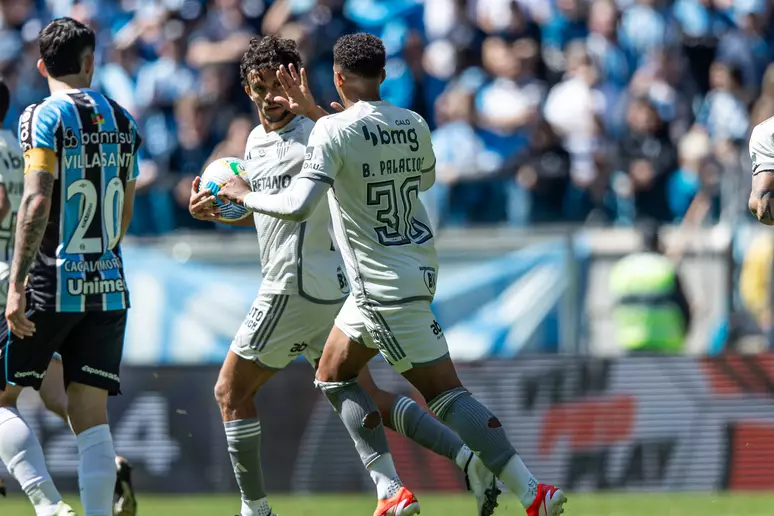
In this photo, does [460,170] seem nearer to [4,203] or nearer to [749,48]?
[749,48]

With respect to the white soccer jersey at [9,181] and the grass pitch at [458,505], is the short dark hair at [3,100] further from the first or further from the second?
the grass pitch at [458,505]

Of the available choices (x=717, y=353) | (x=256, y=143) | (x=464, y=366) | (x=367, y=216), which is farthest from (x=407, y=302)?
(x=717, y=353)

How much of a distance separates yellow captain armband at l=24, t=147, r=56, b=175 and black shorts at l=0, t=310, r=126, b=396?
748mm

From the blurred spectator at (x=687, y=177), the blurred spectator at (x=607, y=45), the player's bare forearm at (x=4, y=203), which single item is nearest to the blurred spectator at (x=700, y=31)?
the blurred spectator at (x=607, y=45)

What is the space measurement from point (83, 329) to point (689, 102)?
31.3 feet

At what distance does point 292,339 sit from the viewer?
25.9 ft

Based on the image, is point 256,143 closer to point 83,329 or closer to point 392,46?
point 83,329

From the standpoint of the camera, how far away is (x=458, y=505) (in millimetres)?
11242

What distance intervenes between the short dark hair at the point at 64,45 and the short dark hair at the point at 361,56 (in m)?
1.33

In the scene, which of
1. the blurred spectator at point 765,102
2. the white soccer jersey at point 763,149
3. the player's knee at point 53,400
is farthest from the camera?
the blurred spectator at point 765,102

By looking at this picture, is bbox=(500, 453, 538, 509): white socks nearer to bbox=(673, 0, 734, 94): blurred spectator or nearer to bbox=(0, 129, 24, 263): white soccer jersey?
bbox=(0, 129, 24, 263): white soccer jersey

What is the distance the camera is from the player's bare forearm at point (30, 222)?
7000mm

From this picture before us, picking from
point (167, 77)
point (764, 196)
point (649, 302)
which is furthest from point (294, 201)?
point (167, 77)

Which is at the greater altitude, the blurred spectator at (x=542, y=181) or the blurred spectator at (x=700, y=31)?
the blurred spectator at (x=700, y=31)
